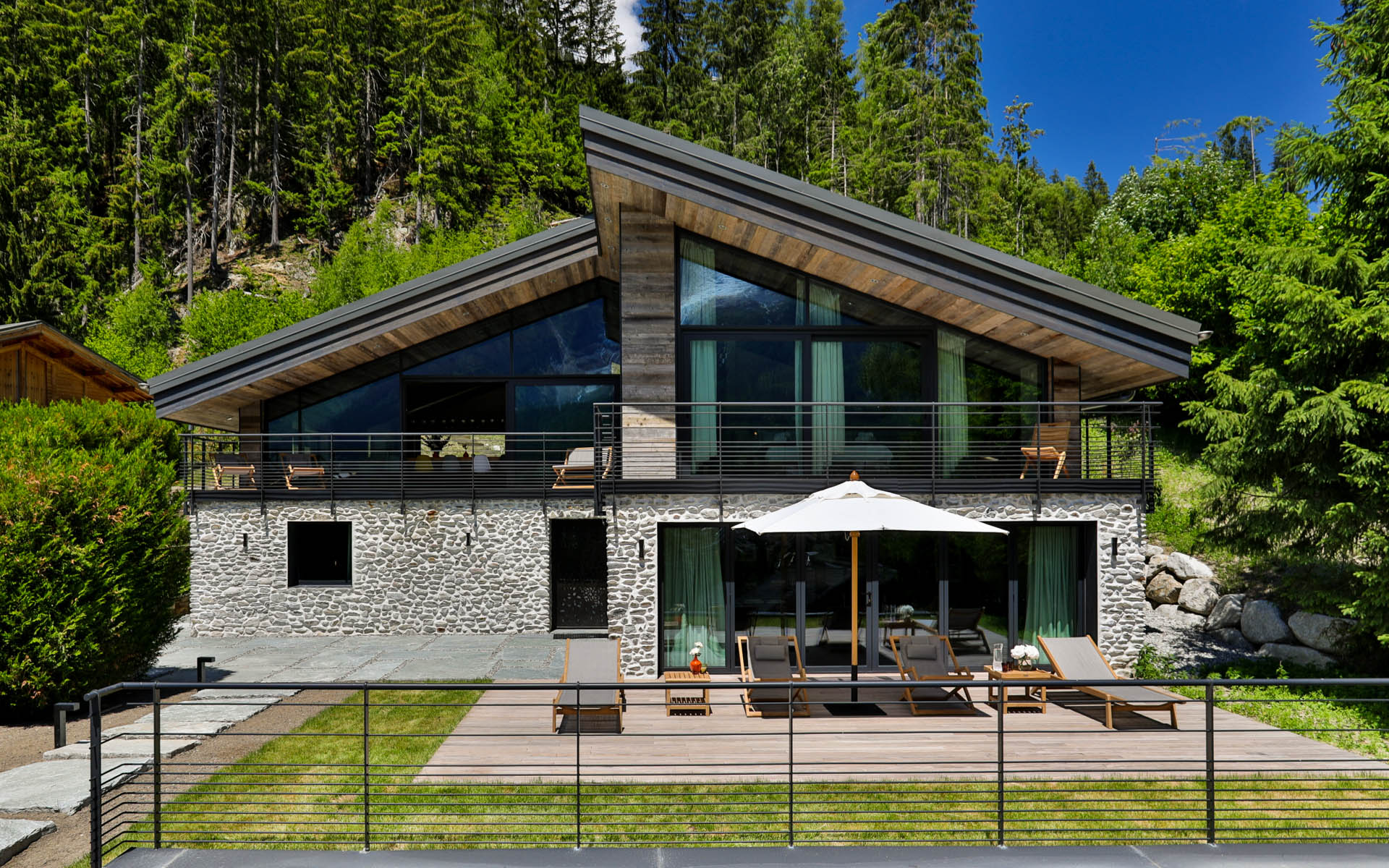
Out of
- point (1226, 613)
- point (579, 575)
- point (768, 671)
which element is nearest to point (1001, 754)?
point (768, 671)

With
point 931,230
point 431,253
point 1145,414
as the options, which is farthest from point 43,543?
point 431,253

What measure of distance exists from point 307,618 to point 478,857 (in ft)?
40.7

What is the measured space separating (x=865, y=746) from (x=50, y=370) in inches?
866

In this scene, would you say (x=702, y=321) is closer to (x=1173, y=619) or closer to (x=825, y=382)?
(x=825, y=382)

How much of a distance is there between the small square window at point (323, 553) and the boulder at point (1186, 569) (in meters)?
15.5

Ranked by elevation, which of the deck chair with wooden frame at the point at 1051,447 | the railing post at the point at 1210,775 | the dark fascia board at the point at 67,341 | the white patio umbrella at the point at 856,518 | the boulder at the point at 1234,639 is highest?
the dark fascia board at the point at 67,341

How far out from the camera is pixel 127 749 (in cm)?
795

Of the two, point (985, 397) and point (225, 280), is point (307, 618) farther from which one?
point (225, 280)

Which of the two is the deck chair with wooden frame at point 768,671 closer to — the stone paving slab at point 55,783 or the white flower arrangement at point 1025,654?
the white flower arrangement at point 1025,654

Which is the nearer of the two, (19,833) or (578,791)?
(578,791)

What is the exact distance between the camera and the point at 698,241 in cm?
1210

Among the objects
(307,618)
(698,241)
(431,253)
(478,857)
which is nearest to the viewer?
(478,857)

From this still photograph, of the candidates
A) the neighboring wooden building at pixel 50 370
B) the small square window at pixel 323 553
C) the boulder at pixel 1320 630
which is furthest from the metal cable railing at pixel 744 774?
the neighboring wooden building at pixel 50 370

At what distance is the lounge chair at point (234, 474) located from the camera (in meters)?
15.6
